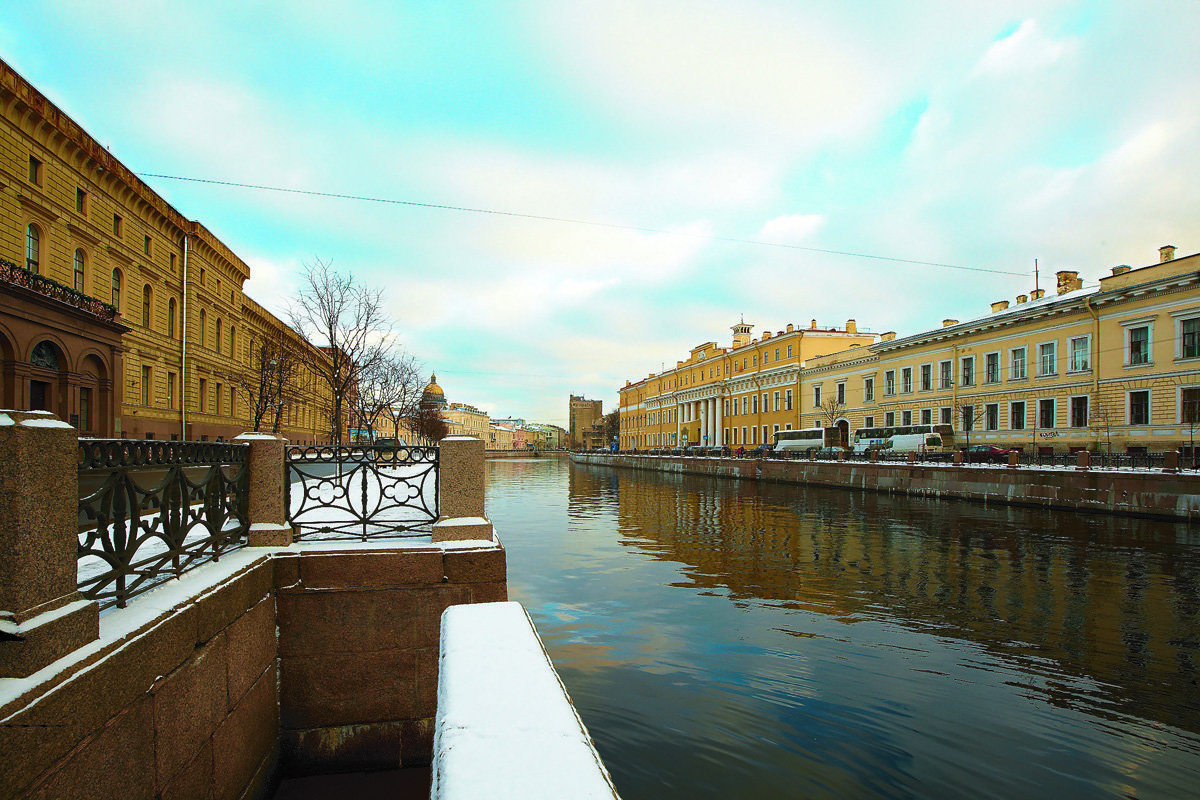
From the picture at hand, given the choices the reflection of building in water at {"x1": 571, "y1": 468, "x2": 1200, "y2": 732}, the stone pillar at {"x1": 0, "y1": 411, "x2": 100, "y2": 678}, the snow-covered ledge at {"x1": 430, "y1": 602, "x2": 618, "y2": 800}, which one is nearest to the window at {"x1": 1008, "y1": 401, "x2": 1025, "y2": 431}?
the reflection of building in water at {"x1": 571, "y1": 468, "x2": 1200, "y2": 732}

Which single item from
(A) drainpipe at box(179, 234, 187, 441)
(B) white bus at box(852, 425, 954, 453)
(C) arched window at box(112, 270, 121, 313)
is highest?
(C) arched window at box(112, 270, 121, 313)

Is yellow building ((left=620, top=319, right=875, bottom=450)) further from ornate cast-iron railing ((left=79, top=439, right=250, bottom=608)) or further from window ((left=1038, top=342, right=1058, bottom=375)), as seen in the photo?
ornate cast-iron railing ((left=79, top=439, right=250, bottom=608))

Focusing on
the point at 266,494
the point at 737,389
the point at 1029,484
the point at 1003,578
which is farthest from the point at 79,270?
the point at 737,389

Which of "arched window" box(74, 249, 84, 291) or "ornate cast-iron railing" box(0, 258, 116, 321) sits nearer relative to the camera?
"ornate cast-iron railing" box(0, 258, 116, 321)

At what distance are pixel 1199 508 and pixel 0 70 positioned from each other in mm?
35886

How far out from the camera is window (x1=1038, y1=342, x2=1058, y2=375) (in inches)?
1284

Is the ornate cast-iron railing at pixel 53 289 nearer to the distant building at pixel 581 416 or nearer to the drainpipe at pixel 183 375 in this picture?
the drainpipe at pixel 183 375

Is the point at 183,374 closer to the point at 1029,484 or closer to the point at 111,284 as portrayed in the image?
the point at 111,284

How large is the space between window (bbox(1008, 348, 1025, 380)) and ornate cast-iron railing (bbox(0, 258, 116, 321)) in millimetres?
41865

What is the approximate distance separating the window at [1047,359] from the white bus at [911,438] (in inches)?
239

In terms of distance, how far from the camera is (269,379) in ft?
104

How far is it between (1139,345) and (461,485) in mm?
34442

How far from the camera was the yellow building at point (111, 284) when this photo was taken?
18.8m

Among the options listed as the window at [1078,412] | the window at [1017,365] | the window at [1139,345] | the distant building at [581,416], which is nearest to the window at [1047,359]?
the window at [1017,365]
